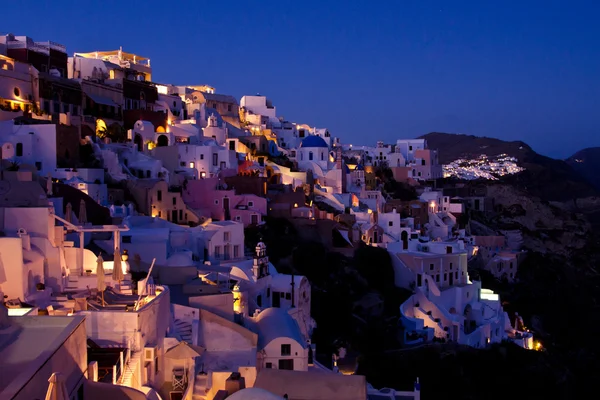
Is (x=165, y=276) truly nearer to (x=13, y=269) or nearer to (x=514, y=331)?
(x=13, y=269)

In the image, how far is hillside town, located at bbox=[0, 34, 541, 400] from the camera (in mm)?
12688

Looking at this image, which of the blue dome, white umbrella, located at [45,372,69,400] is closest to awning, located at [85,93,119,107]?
the blue dome

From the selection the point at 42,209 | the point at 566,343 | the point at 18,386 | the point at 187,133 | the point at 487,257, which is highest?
the point at 187,133

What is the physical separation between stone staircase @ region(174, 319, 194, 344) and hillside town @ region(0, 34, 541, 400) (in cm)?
6

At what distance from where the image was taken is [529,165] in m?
95.3

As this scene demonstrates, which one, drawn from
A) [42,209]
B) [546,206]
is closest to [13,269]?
[42,209]

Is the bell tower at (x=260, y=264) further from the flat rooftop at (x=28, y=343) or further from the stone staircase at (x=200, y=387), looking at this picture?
the flat rooftop at (x=28, y=343)

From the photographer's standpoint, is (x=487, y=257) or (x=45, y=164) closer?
(x=45, y=164)

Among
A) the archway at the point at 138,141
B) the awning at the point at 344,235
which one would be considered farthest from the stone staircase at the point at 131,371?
the archway at the point at 138,141

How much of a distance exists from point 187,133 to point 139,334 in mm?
30610

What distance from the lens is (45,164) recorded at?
97.5 feet

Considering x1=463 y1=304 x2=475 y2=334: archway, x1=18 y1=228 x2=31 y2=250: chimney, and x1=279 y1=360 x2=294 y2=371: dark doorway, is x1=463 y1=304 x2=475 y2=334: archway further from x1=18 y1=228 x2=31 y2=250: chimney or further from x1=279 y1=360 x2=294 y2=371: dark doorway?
x1=18 y1=228 x2=31 y2=250: chimney

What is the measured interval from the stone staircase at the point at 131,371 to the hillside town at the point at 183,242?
0.07 meters

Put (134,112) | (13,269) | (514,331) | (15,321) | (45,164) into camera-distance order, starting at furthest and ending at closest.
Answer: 1. (134,112)
2. (514,331)
3. (45,164)
4. (13,269)
5. (15,321)
